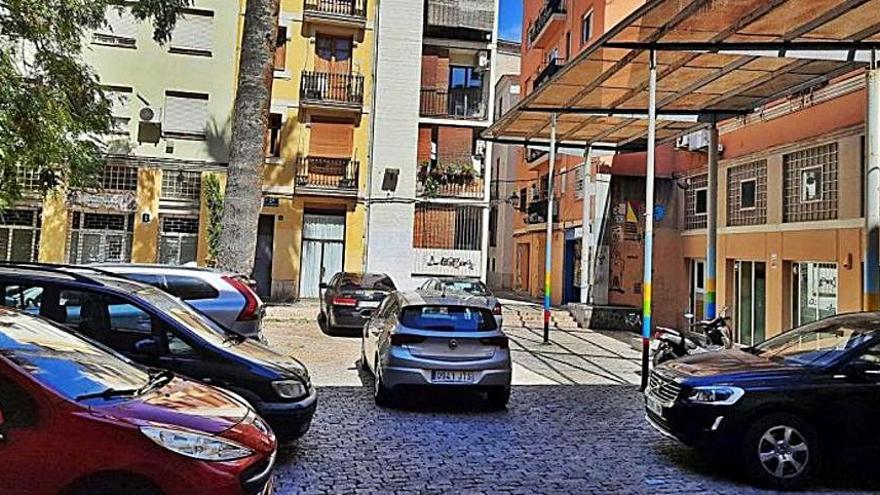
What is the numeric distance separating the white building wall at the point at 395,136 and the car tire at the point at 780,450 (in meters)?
18.0

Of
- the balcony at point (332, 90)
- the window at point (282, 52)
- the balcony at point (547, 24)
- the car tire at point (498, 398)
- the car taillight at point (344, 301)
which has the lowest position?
the car tire at point (498, 398)

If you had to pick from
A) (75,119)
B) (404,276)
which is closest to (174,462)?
(75,119)

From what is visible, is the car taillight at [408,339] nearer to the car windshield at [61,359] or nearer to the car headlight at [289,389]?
the car headlight at [289,389]

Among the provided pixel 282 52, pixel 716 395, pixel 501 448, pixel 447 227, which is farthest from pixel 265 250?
pixel 716 395

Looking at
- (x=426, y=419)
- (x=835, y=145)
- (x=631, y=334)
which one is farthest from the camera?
(x=631, y=334)

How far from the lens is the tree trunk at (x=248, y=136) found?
13023 mm

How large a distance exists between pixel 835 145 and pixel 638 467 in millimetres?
9205

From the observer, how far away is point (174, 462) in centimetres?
356

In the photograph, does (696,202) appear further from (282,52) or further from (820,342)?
(282,52)

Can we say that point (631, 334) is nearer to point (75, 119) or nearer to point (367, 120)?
point (367, 120)

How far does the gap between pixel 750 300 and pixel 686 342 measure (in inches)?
232

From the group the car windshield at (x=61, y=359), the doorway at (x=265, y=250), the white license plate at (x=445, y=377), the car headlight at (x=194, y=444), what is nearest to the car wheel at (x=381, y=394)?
the white license plate at (x=445, y=377)

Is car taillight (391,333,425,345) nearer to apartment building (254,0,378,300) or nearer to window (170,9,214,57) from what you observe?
apartment building (254,0,378,300)

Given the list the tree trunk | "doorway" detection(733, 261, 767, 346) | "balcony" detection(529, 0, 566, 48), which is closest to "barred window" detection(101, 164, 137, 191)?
the tree trunk
